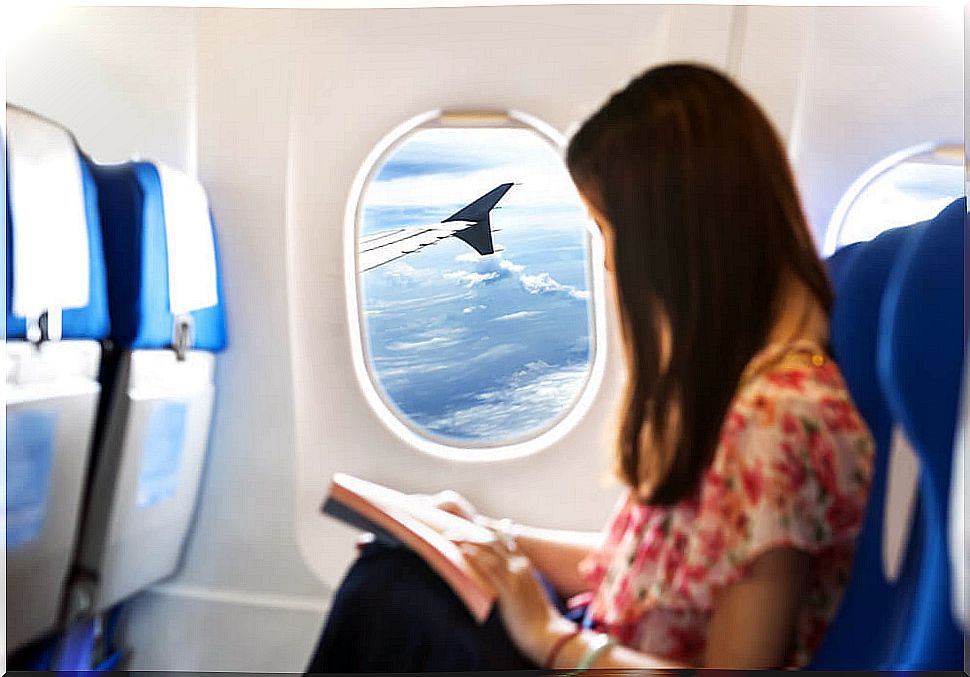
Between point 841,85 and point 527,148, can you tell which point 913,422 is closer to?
point 841,85

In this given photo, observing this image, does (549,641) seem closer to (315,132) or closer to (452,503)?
(452,503)

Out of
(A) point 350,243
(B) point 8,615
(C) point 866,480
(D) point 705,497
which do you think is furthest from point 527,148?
(B) point 8,615

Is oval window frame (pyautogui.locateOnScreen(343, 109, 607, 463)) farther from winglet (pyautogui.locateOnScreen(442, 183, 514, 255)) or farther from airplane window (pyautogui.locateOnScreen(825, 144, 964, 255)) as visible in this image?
airplane window (pyautogui.locateOnScreen(825, 144, 964, 255))

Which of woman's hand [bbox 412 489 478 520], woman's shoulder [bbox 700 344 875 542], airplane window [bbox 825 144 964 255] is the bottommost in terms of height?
woman's hand [bbox 412 489 478 520]

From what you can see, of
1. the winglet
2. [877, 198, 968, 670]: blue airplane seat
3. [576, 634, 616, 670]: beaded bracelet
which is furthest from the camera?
the winglet

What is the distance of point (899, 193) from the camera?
1.77 meters

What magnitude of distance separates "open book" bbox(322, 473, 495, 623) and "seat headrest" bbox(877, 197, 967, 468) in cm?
66

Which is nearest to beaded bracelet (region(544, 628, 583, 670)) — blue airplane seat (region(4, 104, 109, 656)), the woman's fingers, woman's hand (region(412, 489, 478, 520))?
the woman's fingers

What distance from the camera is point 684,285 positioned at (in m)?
1.68

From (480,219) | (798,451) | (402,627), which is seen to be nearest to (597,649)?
(402,627)

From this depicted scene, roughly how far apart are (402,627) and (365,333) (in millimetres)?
466

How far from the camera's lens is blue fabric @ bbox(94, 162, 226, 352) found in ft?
6.11

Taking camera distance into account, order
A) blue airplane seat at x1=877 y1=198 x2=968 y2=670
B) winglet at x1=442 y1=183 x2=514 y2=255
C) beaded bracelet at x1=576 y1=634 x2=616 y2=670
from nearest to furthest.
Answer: blue airplane seat at x1=877 y1=198 x2=968 y2=670 < beaded bracelet at x1=576 y1=634 x2=616 y2=670 < winglet at x1=442 y1=183 x2=514 y2=255

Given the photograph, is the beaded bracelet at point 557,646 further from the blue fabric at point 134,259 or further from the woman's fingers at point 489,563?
the blue fabric at point 134,259
